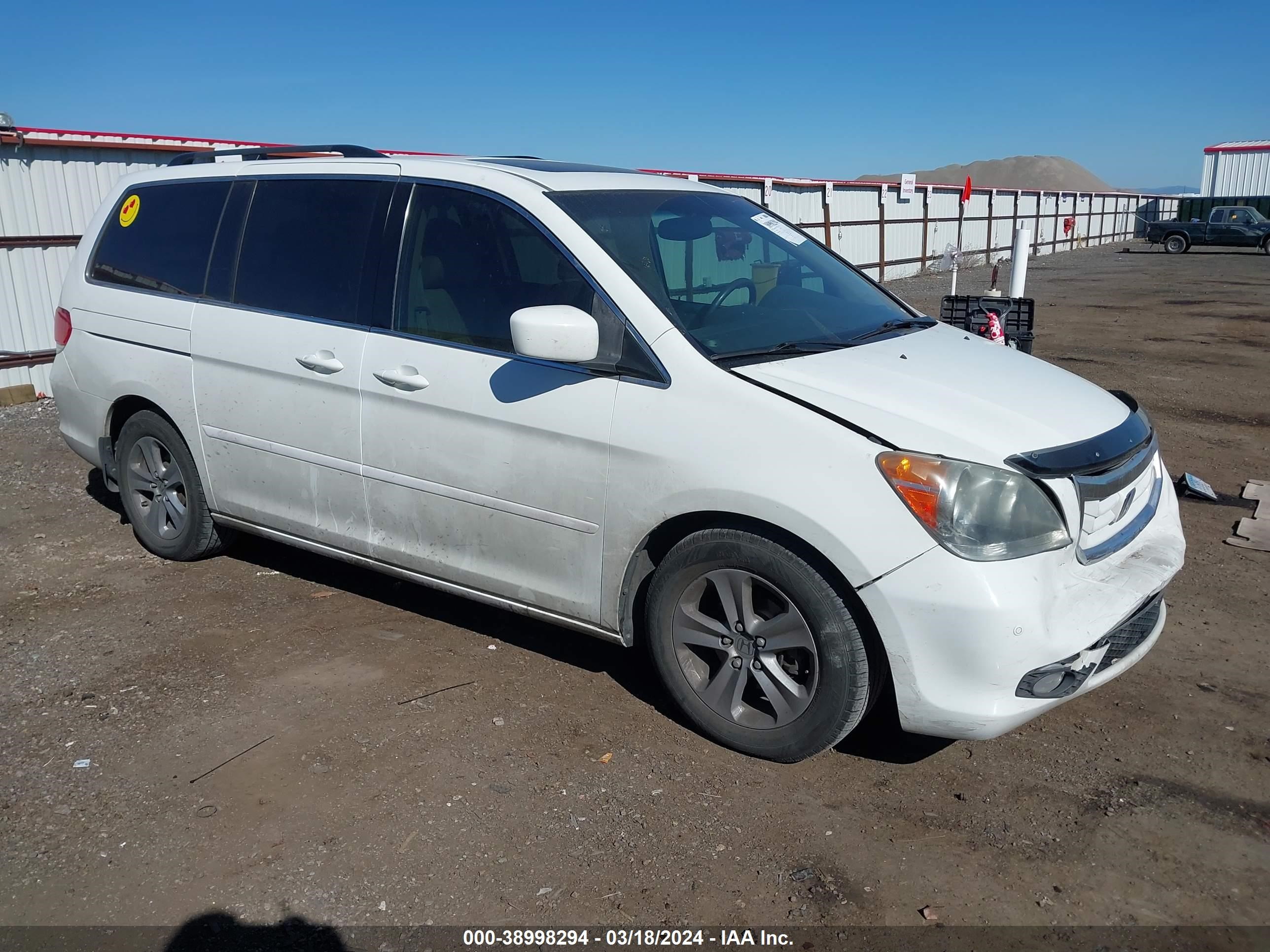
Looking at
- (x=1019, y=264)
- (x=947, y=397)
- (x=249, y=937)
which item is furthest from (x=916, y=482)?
(x=1019, y=264)

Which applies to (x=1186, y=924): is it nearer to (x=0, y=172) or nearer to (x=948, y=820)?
(x=948, y=820)

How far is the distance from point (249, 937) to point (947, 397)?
8.45ft

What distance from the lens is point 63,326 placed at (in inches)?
209

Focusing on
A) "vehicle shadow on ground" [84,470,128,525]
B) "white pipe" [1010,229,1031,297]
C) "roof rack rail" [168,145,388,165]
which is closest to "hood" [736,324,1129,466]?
"roof rack rail" [168,145,388,165]

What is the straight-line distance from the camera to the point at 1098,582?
315 centimetres

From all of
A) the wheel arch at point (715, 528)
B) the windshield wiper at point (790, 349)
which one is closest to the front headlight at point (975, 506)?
the wheel arch at point (715, 528)

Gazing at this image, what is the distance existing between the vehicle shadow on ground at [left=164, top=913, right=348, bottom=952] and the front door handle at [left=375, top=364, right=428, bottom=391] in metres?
1.91

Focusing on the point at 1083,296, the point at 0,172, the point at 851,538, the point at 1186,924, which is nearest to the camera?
the point at 1186,924

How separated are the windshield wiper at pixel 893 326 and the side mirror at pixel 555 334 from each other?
1.06 meters

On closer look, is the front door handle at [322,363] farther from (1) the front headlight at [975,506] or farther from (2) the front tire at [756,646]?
(1) the front headlight at [975,506]

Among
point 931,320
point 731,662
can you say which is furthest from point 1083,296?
point 731,662

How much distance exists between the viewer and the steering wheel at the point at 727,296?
143 inches

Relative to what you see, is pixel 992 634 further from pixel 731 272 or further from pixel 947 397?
pixel 731 272

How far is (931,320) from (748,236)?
87 centimetres
